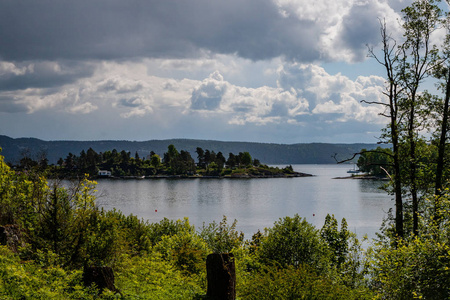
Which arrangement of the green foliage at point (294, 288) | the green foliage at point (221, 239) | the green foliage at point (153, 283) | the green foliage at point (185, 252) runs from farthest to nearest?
the green foliage at point (221, 239) → the green foliage at point (185, 252) → the green foliage at point (294, 288) → the green foliage at point (153, 283)

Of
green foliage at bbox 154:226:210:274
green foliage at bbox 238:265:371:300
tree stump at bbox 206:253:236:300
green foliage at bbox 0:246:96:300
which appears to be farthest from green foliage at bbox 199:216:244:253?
green foliage at bbox 0:246:96:300

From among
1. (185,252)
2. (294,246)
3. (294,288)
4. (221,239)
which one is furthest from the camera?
(221,239)

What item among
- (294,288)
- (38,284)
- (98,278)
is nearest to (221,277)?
(294,288)

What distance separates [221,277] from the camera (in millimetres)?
13930

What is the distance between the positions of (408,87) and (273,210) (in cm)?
6928

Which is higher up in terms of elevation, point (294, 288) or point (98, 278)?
point (98, 278)

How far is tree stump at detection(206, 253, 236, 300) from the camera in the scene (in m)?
13.9

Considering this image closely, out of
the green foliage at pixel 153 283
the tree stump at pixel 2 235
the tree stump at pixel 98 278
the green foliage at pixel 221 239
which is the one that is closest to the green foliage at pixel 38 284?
the tree stump at pixel 98 278

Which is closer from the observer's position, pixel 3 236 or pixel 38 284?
pixel 38 284

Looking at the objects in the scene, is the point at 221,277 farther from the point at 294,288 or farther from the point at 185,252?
the point at 185,252

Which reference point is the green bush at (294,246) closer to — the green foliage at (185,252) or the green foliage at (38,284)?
the green foliage at (185,252)

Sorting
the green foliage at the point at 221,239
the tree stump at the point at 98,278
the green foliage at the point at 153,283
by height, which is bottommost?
the green foliage at the point at 221,239

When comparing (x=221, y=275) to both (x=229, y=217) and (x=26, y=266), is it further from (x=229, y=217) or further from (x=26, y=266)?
(x=229, y=217)

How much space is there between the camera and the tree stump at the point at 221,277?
548 inches
